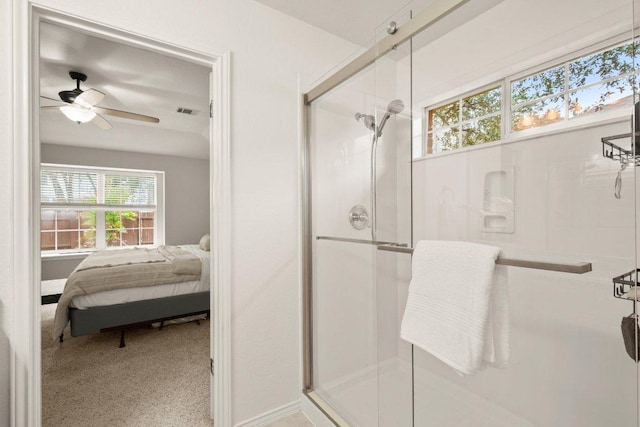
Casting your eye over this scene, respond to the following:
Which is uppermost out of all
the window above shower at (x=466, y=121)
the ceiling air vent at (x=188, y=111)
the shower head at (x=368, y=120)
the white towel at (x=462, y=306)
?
the ceiling air vent at (x=188, y=111)

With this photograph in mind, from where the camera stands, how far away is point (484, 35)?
1.33 m

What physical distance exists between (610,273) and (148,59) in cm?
310

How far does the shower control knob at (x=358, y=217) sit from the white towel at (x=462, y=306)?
0.47 metres

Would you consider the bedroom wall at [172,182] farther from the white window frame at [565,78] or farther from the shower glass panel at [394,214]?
the white window frame at [565,78]

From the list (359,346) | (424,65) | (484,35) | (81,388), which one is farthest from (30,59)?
(81,388)

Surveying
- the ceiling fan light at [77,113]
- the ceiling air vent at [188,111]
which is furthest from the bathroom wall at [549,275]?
the ceiling air vent at [188,111]

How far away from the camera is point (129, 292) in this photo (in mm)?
2877

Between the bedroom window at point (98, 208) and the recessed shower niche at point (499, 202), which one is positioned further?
the bedroom window at point (98, 208)

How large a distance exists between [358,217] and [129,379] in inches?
84.5

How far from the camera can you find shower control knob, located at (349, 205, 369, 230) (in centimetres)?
162

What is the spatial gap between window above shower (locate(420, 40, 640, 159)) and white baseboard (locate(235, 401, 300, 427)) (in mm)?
1664

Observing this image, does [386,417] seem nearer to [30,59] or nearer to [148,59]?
[30,59]

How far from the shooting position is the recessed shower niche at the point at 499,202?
3.61ft

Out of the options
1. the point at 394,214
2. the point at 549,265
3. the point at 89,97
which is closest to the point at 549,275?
the point at 549,265
